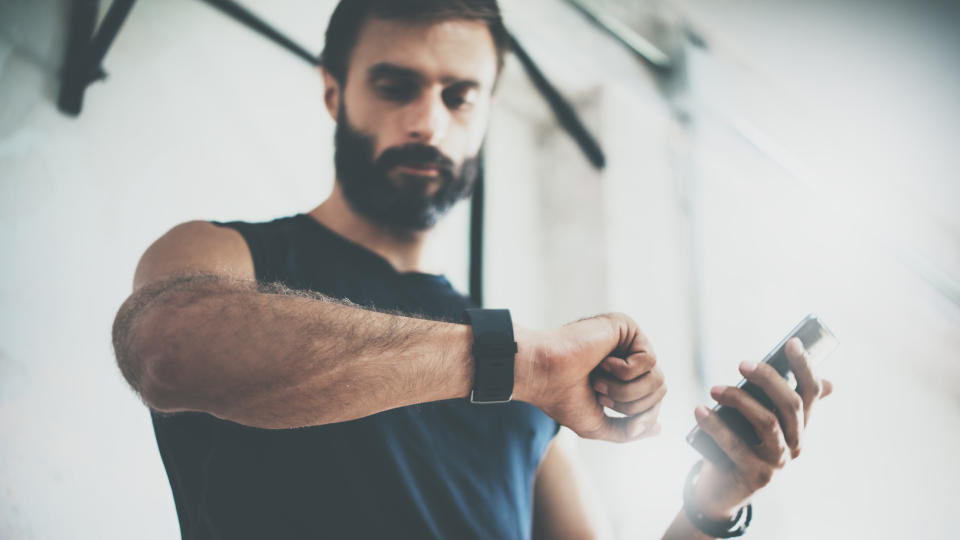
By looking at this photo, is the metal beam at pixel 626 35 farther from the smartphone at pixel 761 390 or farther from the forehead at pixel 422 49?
the smartphone at pixel 761 390

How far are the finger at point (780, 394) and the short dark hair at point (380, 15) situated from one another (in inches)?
29.1

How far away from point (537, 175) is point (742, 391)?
6.41 ft

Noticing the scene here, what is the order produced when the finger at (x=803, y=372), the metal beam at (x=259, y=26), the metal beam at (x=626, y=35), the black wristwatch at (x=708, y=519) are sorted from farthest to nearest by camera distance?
the metal beam at (x=626, y=35), the metal beam at (x=259, y=26), the black wristwatch at (x=708, y=519), the finger at (x=803, y=372)

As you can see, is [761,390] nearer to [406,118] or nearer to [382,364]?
[382,364]

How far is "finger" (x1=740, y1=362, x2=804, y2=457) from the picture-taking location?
58cm

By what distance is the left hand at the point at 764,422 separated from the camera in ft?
1.90

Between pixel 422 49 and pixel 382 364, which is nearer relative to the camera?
pixel 382 364

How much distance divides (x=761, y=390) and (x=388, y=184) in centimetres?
62

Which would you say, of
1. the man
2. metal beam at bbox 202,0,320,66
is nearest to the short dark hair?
the man

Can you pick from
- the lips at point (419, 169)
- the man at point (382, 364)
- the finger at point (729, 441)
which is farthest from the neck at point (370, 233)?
the finger at point (729, 441)

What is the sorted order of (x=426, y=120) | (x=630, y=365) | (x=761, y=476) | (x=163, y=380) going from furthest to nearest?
(x=426, y=120) → (x=761, y=476) → (x=630, y=365) → (x=163, y=380)

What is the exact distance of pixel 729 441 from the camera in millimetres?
618

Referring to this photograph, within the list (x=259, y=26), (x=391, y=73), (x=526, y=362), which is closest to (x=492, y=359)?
(x=526, y=362)

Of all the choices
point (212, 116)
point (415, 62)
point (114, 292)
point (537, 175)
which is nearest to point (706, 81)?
point (537, 175)
